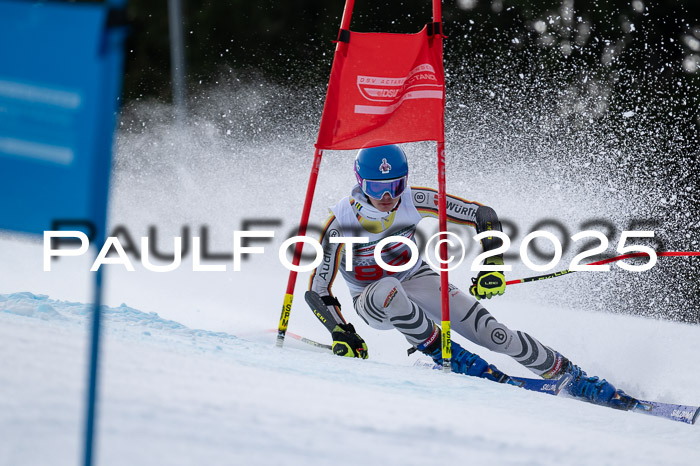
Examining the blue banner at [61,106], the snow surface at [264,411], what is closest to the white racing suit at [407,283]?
the snow surface at [264,411]

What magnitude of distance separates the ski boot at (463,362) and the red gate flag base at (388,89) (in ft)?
3.61

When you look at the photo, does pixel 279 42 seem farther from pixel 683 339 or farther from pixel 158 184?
pixel 683 339

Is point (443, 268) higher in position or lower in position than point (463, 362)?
higher

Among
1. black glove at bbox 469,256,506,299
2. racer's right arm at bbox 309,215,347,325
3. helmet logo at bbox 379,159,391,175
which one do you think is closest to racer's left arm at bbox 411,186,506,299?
black glove at bbox 469,256,506,299

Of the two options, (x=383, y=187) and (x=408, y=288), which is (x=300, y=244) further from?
(x=408, y=288)

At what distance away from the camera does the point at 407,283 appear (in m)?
4.56

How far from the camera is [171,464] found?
6.11 feet

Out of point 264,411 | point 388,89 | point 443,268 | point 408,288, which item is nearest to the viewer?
point 264,411

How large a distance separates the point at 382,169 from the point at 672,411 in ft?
6.41

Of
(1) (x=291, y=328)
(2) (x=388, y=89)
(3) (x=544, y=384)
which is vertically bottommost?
(1) (x=291, y=328)

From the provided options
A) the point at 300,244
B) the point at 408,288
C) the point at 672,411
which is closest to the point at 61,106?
the point at 300,244

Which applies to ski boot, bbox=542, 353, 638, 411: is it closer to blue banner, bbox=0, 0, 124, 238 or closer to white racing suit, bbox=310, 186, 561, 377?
white racing suit, bbox=310, 186, 561, 377

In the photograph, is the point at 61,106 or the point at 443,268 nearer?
the point at 61,106

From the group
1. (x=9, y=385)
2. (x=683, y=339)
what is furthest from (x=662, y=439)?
(x=683, y=339)
